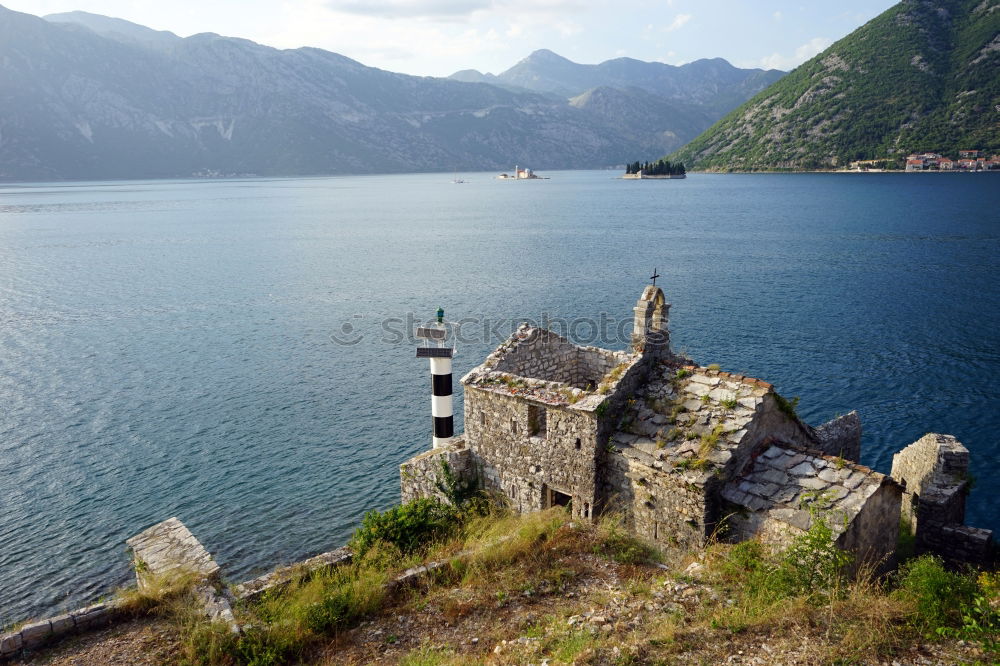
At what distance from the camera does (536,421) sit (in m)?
15.6

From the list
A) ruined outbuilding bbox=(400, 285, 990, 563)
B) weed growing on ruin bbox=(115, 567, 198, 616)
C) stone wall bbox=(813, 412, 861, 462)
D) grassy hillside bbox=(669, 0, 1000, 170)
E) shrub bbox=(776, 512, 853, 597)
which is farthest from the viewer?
grassy hillside bbox=(669, 0, 1000, 170)

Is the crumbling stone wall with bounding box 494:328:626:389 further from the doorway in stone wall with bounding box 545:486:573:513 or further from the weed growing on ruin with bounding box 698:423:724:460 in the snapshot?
the weed growing on ruin with bounding box 698:423:724:460

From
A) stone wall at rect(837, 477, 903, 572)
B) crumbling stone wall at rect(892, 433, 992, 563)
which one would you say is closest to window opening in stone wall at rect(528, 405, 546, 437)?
stone wall at rect(837, 477, 903, 572)

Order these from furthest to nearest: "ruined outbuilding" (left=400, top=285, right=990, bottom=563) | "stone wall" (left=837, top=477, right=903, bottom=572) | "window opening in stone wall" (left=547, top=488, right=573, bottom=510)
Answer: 1. "window opening in stone wall" (left=547, top=488, right=573, bottom=510)
2. "ruined outbuilding" (left=400, top=285, right=990, bottom=563)
3. "stone wall" (left=837, top=477, right=903, bottom=572)

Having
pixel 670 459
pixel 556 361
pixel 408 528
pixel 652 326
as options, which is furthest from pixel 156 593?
pixel 652 326

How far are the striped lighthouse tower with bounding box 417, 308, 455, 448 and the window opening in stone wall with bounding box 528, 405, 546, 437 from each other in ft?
16.3

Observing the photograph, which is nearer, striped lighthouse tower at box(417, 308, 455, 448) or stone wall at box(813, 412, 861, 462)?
stone wall at box(813, 412, 861, 462)

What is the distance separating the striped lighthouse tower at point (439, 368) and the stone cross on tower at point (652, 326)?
21.4ft

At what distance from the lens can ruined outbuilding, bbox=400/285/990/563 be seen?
12.4 meters

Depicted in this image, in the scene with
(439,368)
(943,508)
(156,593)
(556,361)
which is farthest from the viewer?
(439,368)

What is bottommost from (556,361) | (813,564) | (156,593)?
(156,593)

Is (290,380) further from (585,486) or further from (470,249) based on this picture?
(470,249)

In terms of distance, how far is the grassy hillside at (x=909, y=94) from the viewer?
16738 cm

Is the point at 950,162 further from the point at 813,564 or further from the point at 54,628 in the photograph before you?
the point at 54,628
